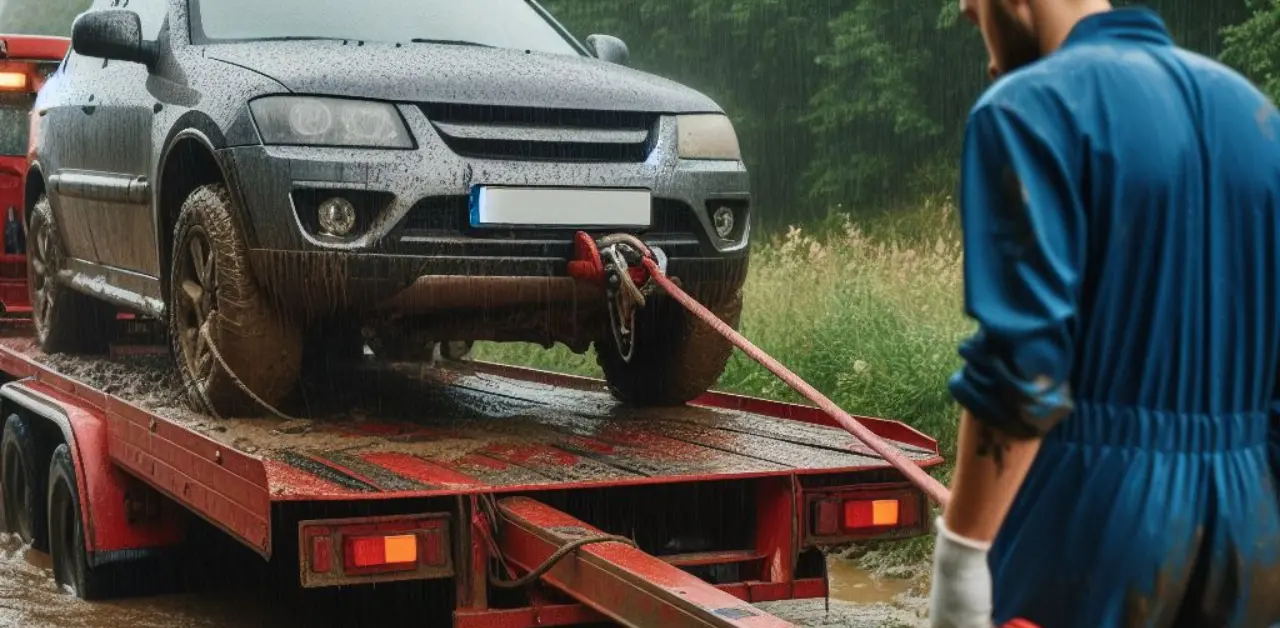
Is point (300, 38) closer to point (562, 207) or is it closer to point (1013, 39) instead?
point (562, 207)

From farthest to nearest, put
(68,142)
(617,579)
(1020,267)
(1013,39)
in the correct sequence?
(68,142), (617,579), (1013,39), (1020,267)

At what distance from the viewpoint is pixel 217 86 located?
17.3 ft

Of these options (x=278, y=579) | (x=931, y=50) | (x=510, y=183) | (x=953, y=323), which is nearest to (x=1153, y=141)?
(x=510, y=183)

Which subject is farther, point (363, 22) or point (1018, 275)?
point (363, 22)

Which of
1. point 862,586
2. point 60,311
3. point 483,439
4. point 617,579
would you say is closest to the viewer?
point 617,579

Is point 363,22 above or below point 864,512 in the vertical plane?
above

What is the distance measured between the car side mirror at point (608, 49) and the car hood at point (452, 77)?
107 centimetres

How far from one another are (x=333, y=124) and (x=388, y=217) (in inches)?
12.5

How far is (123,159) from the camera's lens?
6.21 m

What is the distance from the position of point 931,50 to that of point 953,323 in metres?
17.4

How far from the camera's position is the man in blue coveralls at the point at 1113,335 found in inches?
65.9

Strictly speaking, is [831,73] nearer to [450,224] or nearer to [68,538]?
[68,538]

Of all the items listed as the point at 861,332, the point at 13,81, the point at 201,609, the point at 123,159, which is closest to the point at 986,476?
the point at 201,609

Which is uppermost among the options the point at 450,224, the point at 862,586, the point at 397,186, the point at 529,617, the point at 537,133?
the point at 537,133
